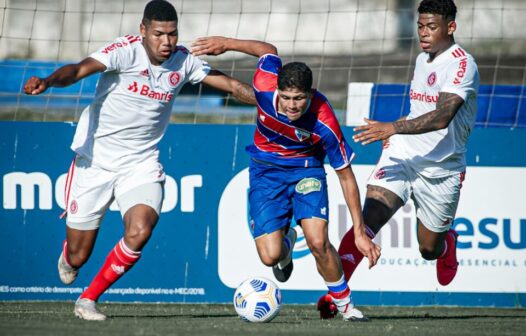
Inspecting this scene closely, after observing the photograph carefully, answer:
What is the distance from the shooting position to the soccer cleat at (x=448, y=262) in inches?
416

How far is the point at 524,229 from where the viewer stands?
11.9 m

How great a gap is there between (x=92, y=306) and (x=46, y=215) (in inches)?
125

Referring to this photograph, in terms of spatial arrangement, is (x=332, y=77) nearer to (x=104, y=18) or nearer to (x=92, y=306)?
(x=104, y=18)

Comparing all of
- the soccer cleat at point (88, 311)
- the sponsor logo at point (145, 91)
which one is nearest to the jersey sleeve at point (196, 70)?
the sponsor logo at point (145, 91)

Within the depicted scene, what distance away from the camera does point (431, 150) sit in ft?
32.2

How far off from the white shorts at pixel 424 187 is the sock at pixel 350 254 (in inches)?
22.7

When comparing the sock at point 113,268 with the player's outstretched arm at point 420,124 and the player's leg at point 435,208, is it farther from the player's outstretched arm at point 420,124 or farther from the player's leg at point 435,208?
the player's leg at point 435,208

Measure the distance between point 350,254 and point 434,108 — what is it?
1.51m

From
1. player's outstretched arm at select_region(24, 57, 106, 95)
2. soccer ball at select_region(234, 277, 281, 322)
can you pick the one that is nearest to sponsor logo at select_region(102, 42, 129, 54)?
player's outstretched arm at select_region(24, 57, 106, 95)

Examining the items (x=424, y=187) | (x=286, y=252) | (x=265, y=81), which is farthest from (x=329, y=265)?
(x=265, y=81)

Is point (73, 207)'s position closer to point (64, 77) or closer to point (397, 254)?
point (64, 77)

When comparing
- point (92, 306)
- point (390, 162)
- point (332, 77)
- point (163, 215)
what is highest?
point (332, 77)

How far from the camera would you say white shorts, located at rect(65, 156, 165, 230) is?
29.4 ft

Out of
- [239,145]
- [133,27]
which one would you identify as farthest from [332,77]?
[239,145]
